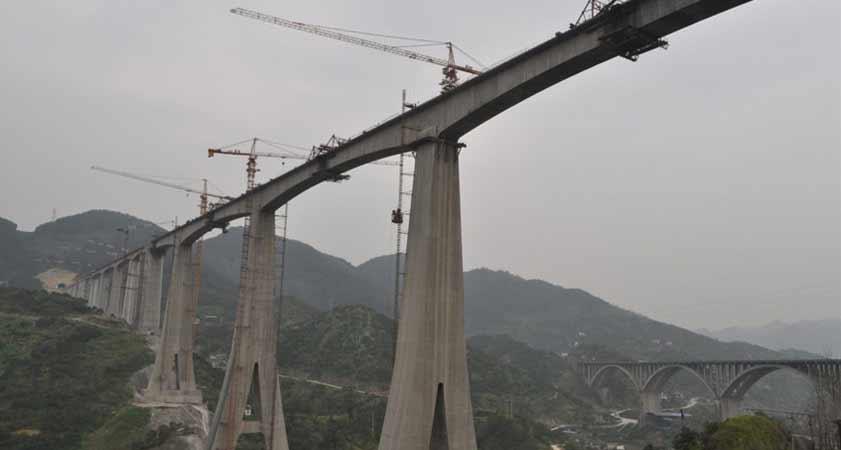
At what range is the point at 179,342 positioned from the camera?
65375 millimetres

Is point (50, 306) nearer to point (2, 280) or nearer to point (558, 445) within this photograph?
point (558, 445)

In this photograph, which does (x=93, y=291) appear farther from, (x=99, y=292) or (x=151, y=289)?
(x=151, y=289)

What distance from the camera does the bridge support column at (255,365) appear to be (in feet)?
142

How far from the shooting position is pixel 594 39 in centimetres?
2048

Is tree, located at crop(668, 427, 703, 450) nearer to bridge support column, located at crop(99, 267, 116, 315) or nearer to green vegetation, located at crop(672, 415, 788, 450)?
green vegetation, located at crop(672, 415, 788, 450)

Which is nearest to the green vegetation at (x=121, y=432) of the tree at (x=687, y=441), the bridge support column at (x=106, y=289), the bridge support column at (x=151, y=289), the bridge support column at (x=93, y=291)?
the bridge support column at (x=151, y=289)

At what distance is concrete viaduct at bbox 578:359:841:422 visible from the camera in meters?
79.8

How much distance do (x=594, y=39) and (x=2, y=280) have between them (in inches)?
8559

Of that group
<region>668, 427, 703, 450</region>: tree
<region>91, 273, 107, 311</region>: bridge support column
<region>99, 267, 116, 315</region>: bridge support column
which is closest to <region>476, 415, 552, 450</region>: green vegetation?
<region>668, 427, 703, 450</region>: tree

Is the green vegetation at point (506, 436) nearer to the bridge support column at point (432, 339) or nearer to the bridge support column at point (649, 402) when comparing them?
the bridge support column at point (649, 402)

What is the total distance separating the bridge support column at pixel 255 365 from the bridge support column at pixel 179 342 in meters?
21.6

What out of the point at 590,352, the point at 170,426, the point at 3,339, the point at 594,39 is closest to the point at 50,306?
the point at 3,339

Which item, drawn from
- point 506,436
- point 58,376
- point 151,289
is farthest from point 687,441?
point 151,289

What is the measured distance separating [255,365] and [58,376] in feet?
106
